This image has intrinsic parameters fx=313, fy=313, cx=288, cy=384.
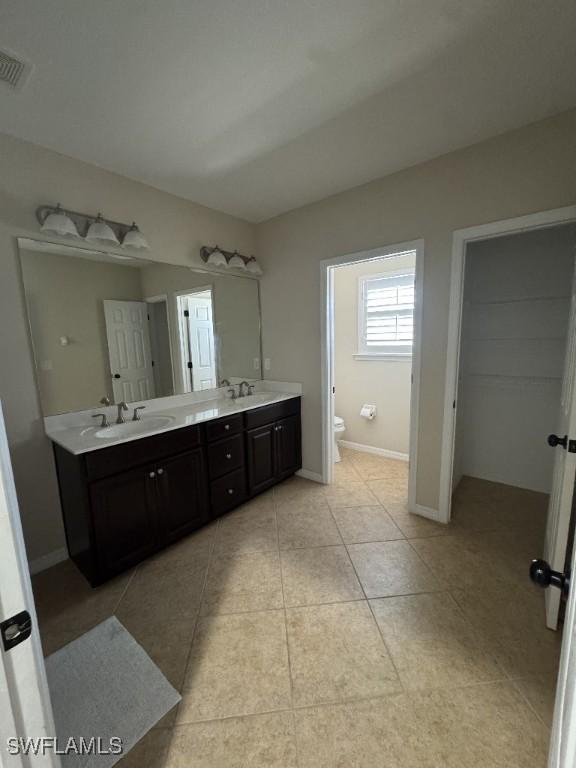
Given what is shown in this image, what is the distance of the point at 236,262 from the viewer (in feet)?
9.42

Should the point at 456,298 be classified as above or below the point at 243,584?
above

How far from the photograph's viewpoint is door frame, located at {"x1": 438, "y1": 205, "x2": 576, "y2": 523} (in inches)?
70.3

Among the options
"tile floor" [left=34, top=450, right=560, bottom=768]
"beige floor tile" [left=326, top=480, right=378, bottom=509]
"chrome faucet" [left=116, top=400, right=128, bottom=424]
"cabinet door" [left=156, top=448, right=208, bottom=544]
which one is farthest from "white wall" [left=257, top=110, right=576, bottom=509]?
"chrome faucet" [left=116, top=400, right=128, bottom=424]

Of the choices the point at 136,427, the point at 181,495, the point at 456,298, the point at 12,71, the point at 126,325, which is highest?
the point at 12,71

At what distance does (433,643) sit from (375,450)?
2389 millimetres

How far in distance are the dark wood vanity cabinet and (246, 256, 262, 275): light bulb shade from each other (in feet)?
4.45

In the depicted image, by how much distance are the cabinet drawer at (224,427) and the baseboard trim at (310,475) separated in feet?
3.26

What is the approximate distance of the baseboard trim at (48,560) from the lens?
6.41 feet

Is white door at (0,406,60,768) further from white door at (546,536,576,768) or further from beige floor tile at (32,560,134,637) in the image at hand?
beige floor tile at (32,560,134,637)

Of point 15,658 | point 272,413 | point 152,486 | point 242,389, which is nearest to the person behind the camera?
point 15,658

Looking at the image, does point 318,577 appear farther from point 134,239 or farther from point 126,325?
point 134,239

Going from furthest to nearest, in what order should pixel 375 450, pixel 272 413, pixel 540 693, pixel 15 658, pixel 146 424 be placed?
pixel 375 450, pixel 272 413, pixel 146 424, pixel 540 693, pixel 15 658

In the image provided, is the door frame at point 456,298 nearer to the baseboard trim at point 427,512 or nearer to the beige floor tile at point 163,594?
the baseboard trim at point 427,512

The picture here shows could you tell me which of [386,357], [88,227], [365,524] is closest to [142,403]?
[88,227]
